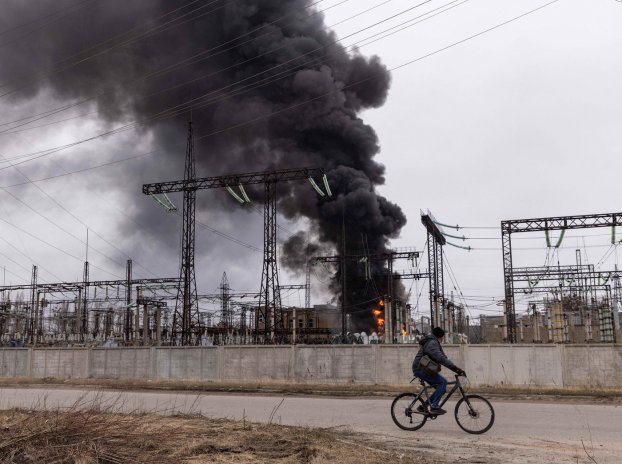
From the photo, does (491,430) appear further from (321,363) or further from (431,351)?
(321,363)

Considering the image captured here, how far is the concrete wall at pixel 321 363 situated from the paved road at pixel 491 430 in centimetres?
649

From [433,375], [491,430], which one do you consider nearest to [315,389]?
[491,430]

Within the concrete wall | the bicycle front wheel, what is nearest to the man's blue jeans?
the bicycle front wheel

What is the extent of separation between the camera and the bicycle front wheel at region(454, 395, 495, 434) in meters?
9.66

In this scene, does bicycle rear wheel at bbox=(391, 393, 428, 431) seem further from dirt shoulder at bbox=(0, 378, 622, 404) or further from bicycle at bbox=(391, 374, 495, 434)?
dirt shoulder at bbox=(0, 378, 622, 404)

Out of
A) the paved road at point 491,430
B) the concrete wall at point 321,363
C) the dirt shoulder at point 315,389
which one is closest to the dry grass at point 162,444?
the paved road at point 491,430

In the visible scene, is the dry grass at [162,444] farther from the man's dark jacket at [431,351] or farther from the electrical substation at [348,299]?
the electrical substation at [348,299]

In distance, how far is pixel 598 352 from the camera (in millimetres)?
20984

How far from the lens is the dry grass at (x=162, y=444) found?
5.59 m

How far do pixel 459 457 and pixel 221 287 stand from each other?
6200cm

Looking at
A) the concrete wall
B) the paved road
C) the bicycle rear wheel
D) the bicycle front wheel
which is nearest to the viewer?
the paved road

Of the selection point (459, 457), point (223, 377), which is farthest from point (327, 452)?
point (223, 377)

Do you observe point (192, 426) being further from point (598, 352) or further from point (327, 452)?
point (598, 352)

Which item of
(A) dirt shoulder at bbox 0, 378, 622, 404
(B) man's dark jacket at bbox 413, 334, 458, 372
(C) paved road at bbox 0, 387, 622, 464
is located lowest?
(A) dirt shoulder at bbox 0, 378, 622, 404
